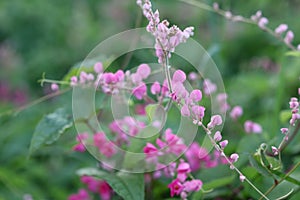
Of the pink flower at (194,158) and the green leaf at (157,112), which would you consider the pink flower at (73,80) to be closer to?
the green leaf at (157,112)

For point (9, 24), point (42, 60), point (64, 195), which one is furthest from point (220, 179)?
point (9, 24)

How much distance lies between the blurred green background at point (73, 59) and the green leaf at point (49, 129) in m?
0.04

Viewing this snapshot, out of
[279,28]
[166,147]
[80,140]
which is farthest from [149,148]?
[279,28]

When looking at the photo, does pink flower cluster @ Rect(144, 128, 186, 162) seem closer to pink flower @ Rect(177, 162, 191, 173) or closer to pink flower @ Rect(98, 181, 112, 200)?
pink flower @ Rect(177, 162, 191, 173)

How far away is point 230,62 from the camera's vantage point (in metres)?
1.89

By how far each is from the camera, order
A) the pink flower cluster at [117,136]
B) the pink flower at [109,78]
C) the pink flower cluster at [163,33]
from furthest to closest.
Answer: the pink flower cluster at [117,136], the pink flower at [109,78], the pink flower cluster at [163,33]

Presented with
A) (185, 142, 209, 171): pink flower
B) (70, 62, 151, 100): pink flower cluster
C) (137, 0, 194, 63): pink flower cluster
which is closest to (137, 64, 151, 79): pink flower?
(70, 62, 151, 100): pink flower cluster

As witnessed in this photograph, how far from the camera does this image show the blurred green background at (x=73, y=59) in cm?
125

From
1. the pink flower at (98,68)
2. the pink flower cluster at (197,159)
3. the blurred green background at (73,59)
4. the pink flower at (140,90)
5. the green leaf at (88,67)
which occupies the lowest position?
the pink flower cluster at (197,159)

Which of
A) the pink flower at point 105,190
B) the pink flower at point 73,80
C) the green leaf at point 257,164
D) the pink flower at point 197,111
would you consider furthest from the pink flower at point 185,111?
the pink flower at point 105,190

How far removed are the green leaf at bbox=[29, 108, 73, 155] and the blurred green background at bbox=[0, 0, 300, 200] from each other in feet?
0.12

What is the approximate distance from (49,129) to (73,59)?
1.31 m

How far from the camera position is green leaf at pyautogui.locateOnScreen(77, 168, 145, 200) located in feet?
2.47

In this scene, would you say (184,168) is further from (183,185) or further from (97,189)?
(97,189)
